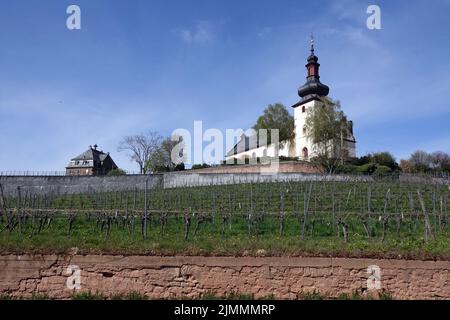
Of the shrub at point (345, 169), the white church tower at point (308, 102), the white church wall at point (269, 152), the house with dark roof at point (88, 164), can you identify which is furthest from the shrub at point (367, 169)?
the house with dark roof at point (88, 164)

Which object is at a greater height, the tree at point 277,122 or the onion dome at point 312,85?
the onion dome at point 312,85

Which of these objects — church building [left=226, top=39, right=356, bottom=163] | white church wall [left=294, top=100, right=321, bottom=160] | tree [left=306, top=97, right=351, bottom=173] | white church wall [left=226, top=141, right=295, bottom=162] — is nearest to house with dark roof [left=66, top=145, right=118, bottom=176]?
white church wall [left=226, top=141, right=295, bottom=162]

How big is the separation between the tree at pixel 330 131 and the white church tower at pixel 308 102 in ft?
19.5

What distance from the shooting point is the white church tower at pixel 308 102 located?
173 feet

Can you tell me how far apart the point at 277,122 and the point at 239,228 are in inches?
1809

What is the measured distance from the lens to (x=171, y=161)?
197 feet

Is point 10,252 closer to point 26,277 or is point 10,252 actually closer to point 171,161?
point 26,277

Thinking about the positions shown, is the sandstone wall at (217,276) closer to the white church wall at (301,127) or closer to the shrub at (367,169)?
the shrub at (367,169)

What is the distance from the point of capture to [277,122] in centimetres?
5741

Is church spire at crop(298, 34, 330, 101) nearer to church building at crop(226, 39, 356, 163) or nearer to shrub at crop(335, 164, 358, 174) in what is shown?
church building at crop(226, 39, 356, 163)

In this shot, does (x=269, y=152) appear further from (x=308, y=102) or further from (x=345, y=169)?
(x=345, y=169)

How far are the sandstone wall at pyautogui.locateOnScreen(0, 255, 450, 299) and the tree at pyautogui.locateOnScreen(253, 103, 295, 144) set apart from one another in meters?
50.4

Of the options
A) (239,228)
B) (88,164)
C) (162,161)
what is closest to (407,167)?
(162,161)
